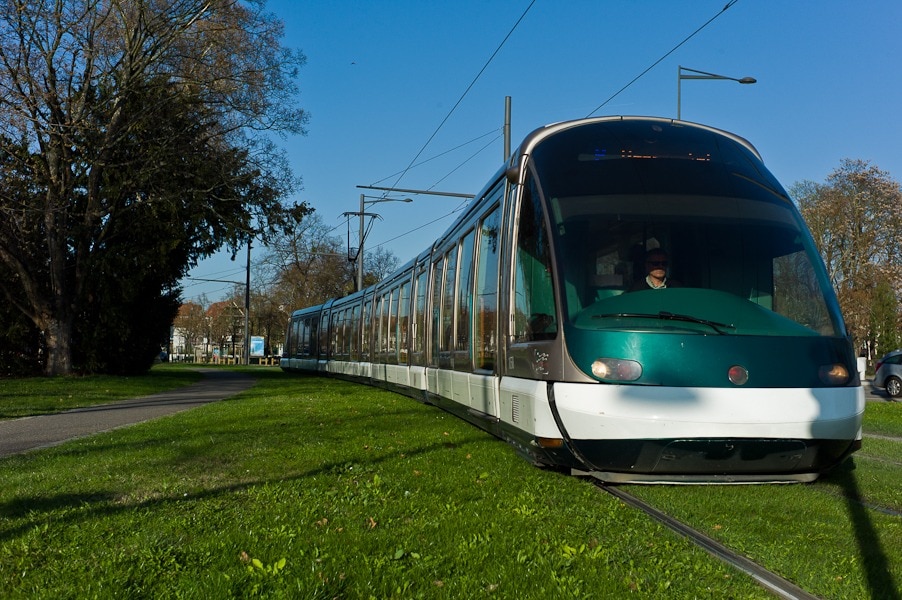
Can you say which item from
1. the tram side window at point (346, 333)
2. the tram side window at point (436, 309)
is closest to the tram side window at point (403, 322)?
the tram side window at point (436, 309)

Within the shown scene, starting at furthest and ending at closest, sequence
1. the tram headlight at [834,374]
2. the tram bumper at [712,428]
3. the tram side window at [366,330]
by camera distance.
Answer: the tram side window at [366,330] < the tram headlight at [834,374] < the tram bumper at [712,428]

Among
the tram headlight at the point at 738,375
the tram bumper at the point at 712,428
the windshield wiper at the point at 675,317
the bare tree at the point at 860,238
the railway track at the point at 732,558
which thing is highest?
the bare tree at the point at 860,238

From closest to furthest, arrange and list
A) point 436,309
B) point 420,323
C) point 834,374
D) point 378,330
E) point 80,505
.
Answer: point 80,505, point 834,374, point 436,309, point 420,323, point 378,330

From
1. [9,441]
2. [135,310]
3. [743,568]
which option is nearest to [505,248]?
[743,568]

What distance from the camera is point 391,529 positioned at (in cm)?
525

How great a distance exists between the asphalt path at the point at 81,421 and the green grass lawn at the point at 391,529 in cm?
192

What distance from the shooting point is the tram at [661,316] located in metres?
5.75

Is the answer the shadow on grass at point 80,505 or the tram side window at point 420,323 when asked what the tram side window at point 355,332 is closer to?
the tram side window at point 420,323

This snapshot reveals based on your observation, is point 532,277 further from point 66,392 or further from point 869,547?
point 66,392

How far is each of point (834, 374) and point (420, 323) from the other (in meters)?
9.60

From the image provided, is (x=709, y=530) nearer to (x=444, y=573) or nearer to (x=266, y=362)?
(x=444, y=573)

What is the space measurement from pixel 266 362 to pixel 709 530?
78355mm

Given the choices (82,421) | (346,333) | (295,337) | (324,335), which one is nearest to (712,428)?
(82,421)

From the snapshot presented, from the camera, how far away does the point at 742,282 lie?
6367mm
